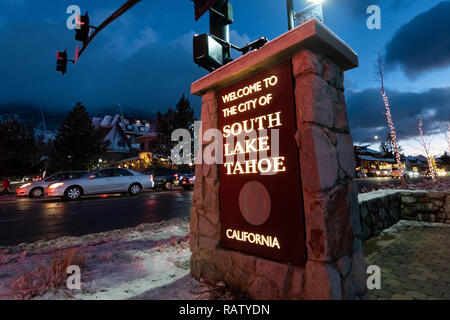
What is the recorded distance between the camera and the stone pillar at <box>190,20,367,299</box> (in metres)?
1.86

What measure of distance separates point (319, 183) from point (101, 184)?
533 inches

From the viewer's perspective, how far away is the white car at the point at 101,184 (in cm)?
1186

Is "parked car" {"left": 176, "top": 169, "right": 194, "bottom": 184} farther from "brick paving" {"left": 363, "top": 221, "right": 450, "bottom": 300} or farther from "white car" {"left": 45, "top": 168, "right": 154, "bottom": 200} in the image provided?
"brick paving" {"left": 363, "top": 221, "right": 450, "bottom": 300}

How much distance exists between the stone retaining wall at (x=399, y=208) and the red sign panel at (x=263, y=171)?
317 cm

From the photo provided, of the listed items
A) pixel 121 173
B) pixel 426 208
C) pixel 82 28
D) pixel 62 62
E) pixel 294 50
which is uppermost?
pixel 82 28

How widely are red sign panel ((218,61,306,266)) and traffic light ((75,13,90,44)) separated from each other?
23.2ft

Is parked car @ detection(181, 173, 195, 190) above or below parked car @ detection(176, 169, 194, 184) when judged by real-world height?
below

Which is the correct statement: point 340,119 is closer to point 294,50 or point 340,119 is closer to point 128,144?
point 294,50

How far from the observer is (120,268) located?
3031mm

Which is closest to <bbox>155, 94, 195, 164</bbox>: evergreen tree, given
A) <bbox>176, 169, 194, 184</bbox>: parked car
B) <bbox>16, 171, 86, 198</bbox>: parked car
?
<bbox>176, 169, 194, 184</bbox>: parked car

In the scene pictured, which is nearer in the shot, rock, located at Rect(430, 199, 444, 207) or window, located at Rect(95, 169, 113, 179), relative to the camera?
rock, located at Rect(430, 199, 444, 207)

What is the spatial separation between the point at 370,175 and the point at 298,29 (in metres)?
52.3

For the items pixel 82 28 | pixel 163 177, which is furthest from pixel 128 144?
pixel 82 28

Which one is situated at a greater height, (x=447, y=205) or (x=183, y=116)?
(x=183, y=116)
